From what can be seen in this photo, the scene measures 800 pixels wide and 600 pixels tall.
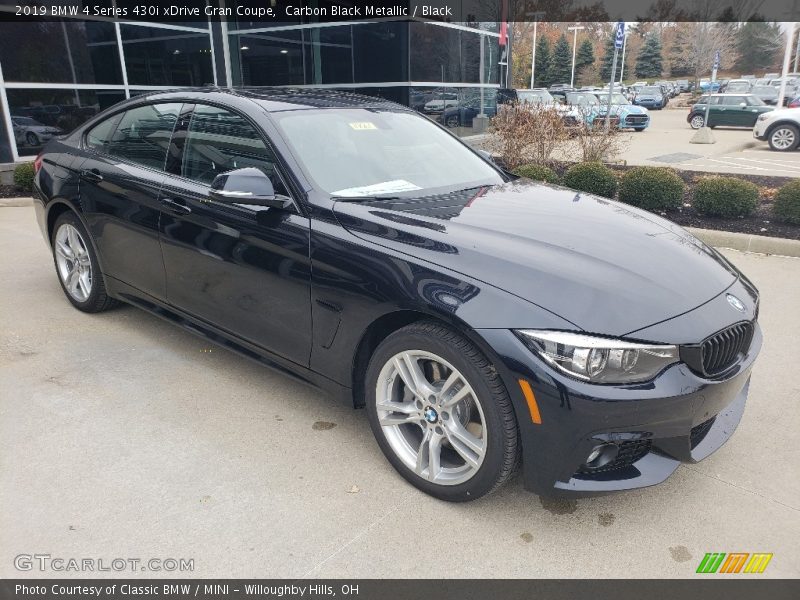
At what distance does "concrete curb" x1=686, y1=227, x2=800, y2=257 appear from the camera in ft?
20.9

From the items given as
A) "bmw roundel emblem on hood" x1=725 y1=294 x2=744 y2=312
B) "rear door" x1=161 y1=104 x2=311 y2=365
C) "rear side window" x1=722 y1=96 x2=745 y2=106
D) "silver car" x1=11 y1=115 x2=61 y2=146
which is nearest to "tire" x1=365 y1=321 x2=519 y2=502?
"rear door" x1=161 y1=104 x2=311 y2=365

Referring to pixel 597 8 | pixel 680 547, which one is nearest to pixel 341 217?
pixel 680 547

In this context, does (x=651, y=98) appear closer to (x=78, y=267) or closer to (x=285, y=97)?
(x=285, y=97)

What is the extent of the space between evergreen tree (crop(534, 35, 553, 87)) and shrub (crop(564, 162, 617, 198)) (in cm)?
6565

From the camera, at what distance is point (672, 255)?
2.89 meters

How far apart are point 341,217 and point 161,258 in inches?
57.3

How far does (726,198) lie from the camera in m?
7.33

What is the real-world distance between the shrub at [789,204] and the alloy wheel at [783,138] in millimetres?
12271

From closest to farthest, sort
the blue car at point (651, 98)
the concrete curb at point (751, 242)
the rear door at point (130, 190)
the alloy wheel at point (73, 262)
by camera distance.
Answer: the rear door at point (130, 190)
the alloy wheel at point (73, 262)
the concrete curb at point (751, 242)
the blue car at point (651, 98)

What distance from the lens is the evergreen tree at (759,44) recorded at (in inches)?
2648

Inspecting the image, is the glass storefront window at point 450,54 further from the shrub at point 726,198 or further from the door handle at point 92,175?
the door handle at point 92,175

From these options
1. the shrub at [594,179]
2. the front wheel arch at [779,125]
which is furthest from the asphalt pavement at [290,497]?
the front wheel arch at [779,125]

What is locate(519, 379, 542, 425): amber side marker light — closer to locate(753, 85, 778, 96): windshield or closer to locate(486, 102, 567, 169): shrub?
locate(486, 102, 567, 169): shrub

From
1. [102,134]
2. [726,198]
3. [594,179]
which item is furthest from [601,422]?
[594,179]
